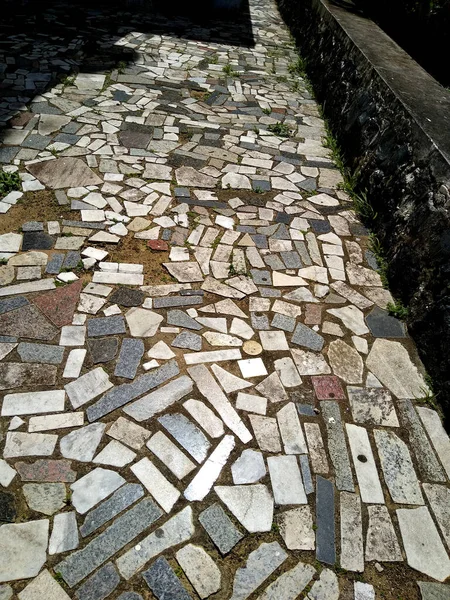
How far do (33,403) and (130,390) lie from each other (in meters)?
0.59

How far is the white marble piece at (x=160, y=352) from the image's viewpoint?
3.19m

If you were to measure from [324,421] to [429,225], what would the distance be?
1881mm

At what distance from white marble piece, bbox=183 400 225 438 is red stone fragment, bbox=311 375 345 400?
0.73 metres

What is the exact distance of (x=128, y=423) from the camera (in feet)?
9.06

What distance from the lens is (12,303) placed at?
3432 mm

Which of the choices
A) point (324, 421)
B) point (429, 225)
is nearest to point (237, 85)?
point (429, 225)

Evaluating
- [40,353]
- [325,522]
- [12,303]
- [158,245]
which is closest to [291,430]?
[325,522]

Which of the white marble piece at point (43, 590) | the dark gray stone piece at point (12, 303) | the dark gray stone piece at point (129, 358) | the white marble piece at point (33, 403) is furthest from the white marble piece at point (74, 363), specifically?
Answer: the white marble piece at point (43, 590)

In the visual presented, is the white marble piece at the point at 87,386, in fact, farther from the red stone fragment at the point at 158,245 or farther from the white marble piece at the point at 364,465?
the white marble piece at the point at 364,465

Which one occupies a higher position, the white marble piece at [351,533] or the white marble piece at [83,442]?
the white marble piece at [351,533]

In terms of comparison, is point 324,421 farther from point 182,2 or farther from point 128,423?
point 182,2

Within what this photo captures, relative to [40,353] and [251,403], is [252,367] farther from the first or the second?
[40,353]

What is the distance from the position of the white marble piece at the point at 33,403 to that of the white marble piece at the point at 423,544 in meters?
2.10

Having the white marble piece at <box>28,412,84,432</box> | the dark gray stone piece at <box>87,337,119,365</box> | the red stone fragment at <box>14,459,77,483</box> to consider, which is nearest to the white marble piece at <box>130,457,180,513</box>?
the red stone fragment at <box>14,459,77,483</box>
